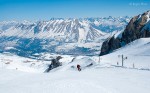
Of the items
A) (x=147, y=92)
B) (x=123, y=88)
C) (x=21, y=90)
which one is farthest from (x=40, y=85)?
(x=147, y=92)

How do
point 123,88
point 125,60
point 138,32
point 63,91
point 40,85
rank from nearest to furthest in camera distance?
point 63,91, point 40,85, point 123,88, point 125,60, point 138,32

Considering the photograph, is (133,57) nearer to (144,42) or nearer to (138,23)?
(144,42)

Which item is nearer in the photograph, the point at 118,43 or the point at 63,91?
the point at 63,91

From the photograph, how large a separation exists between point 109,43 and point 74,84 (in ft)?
381

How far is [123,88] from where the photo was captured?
84.1 feet

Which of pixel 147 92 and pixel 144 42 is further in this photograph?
pixel 144 42

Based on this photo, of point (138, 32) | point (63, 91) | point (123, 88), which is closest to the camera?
point (63, 91)

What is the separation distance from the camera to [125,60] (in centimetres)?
7212

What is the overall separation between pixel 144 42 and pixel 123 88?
2803 inches

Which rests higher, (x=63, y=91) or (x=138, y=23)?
(x=138, y=23)

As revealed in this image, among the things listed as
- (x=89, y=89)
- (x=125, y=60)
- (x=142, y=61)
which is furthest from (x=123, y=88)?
(x=125, y=60)

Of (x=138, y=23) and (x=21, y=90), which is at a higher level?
(x=138, y=23)

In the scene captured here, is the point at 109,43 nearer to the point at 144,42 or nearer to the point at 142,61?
the point at 144,42

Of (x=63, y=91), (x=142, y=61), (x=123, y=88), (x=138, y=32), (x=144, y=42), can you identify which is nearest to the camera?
(x=63, y=91)
